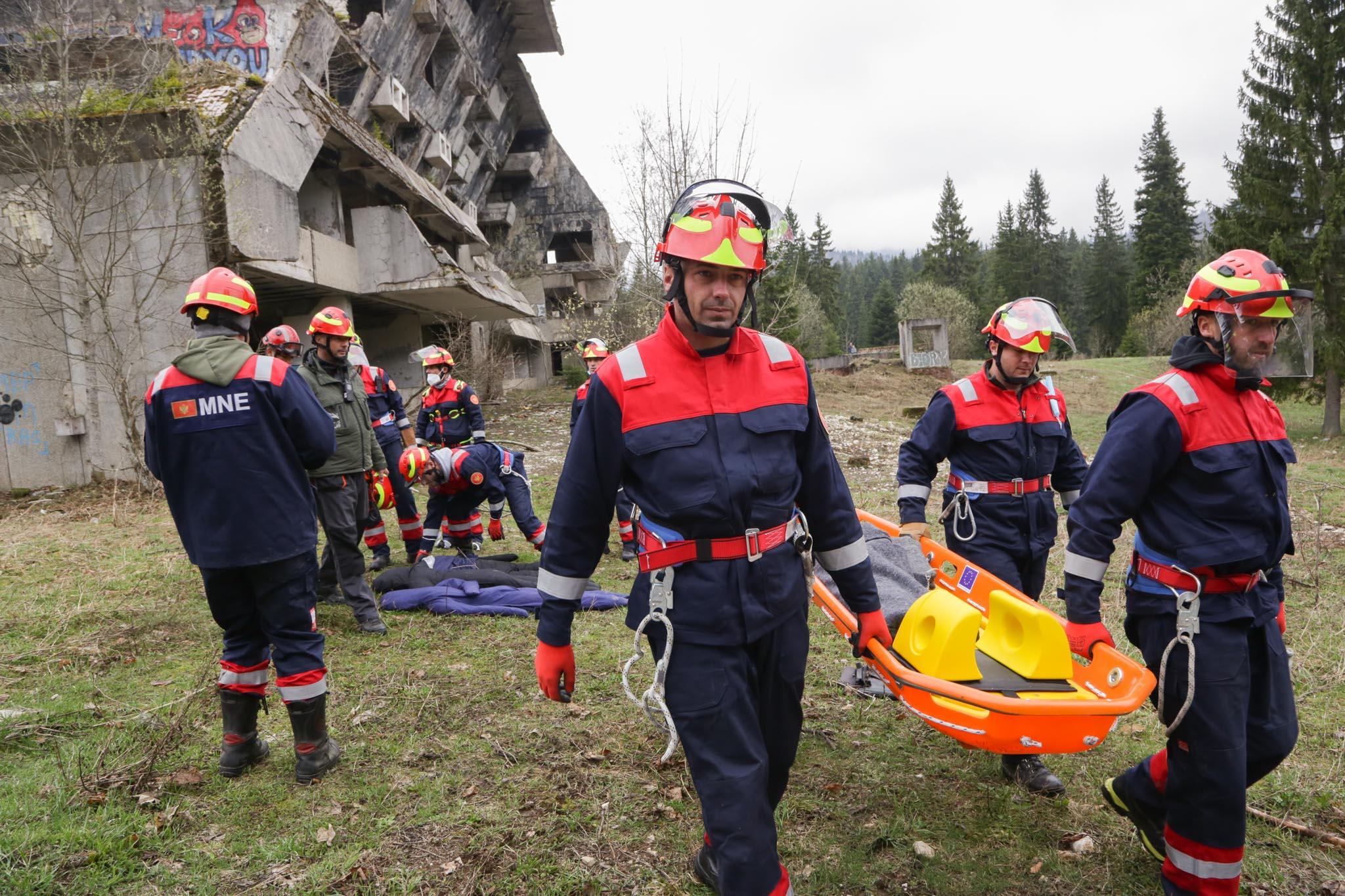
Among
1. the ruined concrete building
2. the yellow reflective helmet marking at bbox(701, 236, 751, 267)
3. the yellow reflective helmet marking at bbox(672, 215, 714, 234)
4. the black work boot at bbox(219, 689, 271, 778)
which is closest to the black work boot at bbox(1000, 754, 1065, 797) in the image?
the yellow reflective helmet marking at bbox(701, 236, 751, 267)

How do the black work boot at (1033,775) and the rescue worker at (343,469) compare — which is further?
the rescue worker at (343,469)

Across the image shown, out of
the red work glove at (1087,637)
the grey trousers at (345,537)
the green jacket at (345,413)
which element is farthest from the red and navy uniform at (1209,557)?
the green jacket at (345,413)

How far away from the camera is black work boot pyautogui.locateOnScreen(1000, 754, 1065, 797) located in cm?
364

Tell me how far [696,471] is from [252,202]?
12.8 meters

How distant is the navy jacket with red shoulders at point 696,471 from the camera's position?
238 centimetres

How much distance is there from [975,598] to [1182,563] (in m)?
1.19

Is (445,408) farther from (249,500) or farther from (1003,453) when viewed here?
(1003,453)

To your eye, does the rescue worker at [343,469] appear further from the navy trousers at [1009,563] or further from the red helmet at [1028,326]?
the red helmet at [1028,326]

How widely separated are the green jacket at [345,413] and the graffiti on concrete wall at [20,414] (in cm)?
858

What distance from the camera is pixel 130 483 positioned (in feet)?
39.2

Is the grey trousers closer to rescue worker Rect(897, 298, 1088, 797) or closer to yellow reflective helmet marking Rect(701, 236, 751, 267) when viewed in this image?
rescue worker Rect(897, 298, 1088, 797)

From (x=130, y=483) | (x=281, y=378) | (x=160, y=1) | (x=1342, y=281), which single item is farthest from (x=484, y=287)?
(x=1342, y=281)

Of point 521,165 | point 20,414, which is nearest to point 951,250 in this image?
point 521,165

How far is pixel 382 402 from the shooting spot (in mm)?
7957
